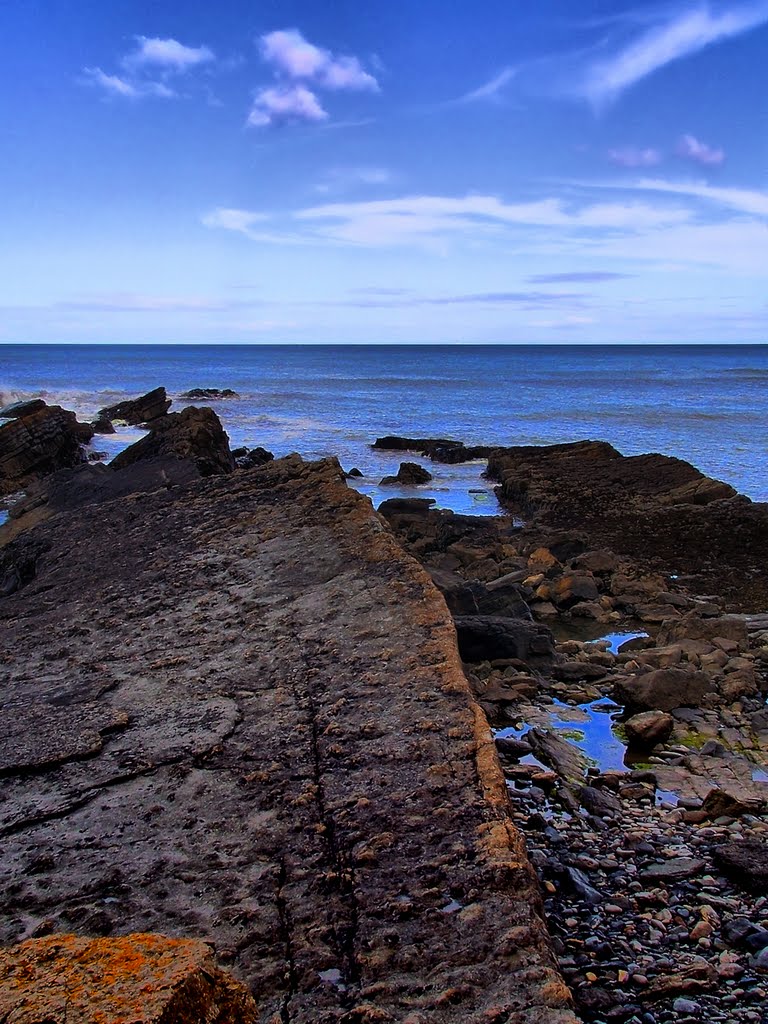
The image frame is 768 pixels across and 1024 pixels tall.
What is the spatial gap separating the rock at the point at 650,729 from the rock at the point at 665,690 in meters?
0.51

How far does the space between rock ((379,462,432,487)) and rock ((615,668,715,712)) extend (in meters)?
15.9

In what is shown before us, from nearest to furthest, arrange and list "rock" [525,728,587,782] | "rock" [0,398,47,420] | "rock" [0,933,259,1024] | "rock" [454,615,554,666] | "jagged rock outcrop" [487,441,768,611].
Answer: "rock" [0,933,259,1024] → "rock" [525,728,587,782] → "rock" [454,615,554,666] → "jagged rock outcrop" [487,441,768,611] → "rock" [0,398,47,420]

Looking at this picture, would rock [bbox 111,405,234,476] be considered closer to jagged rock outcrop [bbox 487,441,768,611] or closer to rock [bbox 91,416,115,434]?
jagged rock outcrop [bbox 487,441,768,611]

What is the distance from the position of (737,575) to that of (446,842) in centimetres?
1098

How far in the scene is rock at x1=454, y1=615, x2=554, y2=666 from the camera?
334 inches

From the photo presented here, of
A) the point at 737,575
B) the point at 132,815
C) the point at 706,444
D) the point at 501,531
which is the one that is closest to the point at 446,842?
the point at 132,815

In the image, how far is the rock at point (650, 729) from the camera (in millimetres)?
6758

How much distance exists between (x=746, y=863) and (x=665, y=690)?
9.63 ft

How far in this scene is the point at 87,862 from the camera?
3.28 metres

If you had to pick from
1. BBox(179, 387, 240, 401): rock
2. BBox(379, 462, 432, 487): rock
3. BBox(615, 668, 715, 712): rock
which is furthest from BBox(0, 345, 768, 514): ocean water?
BBox(615, 668, 715, 712): rock

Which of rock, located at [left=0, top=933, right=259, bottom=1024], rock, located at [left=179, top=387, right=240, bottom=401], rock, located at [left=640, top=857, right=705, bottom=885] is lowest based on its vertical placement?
rock, located at [left=640, top=857, right=705, bottom=885]

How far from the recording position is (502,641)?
853cm

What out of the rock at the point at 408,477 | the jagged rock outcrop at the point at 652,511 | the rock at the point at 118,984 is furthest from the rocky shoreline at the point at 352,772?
the rock at the point at 408,477

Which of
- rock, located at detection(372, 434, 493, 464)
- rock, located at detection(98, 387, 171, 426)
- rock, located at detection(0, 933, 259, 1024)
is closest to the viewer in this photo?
rock, located at detection(0, 933, 259, 1024)
